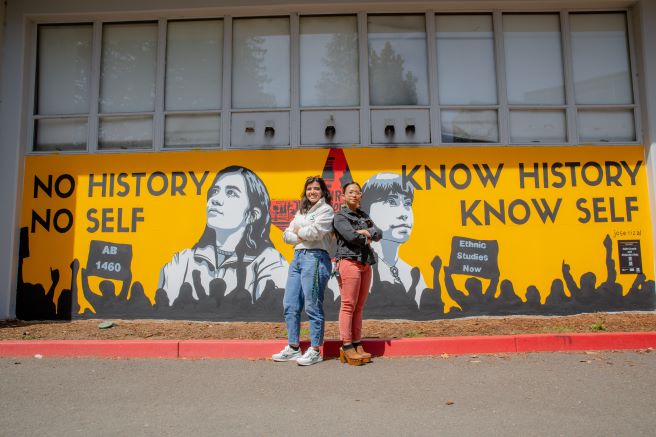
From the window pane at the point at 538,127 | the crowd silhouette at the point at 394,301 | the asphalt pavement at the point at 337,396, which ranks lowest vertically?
the asphalt pavement at the point at 337,396

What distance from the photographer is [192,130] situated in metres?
7.55

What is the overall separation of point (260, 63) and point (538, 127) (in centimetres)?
432

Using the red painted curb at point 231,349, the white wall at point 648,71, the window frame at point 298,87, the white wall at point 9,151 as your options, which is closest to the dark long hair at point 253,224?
the window frame at point 298,87

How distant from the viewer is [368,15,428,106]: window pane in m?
7.52

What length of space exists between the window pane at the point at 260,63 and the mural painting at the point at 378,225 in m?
0.89

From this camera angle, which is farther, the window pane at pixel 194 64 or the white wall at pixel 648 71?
the window pane at pixel 194 64

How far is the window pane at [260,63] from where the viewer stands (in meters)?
7.56

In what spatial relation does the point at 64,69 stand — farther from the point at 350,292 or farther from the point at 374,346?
the point at 374,346

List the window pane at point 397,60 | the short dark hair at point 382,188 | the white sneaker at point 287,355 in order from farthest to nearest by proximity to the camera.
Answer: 1. the window pane at point 397,60
2. the short dark hair at point 382,188
3. the white sneaker at point 287,355

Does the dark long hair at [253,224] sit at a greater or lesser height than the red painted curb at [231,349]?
greater

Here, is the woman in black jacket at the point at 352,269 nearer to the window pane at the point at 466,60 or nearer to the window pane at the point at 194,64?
the window pane at the point at 466,60

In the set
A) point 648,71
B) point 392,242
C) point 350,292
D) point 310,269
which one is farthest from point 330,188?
point 648,71

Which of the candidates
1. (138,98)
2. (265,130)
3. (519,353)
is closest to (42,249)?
(138,98)

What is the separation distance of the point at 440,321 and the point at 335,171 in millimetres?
2582
